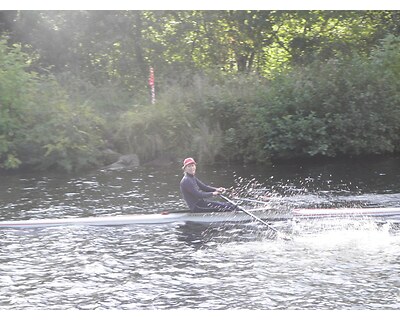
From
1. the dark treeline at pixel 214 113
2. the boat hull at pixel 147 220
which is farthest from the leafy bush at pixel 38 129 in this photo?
the boat hull at pixel 147 220

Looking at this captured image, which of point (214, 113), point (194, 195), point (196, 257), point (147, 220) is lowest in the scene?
point (196, 257)

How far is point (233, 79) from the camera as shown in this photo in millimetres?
23734

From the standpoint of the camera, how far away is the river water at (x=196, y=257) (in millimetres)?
10266

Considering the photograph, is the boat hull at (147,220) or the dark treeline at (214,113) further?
the dark treeline at (214,113)

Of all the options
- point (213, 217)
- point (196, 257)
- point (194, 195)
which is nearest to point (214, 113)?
point (194, 195)

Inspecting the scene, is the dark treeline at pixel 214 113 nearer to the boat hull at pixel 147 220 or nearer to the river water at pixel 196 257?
the river water at pixel 196 257

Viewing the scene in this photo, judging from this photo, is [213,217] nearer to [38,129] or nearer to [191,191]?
[191,191]

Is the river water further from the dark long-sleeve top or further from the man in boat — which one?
the dark long-sleeve top

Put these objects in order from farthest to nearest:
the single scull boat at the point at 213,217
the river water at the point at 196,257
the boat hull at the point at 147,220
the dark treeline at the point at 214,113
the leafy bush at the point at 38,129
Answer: the dark treeline at the point at 214,113, the leafy bush at the point at 38,129, the boat hull at the point at 147,220, the single scull boat at the point at 213,217, the river water at the point at 196,257

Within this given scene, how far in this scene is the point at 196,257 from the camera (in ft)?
40.3

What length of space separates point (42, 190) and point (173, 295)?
882 cm

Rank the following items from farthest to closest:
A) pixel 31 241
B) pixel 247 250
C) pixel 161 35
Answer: pixel 161 35
pixel 31 241
pixel 247 250
